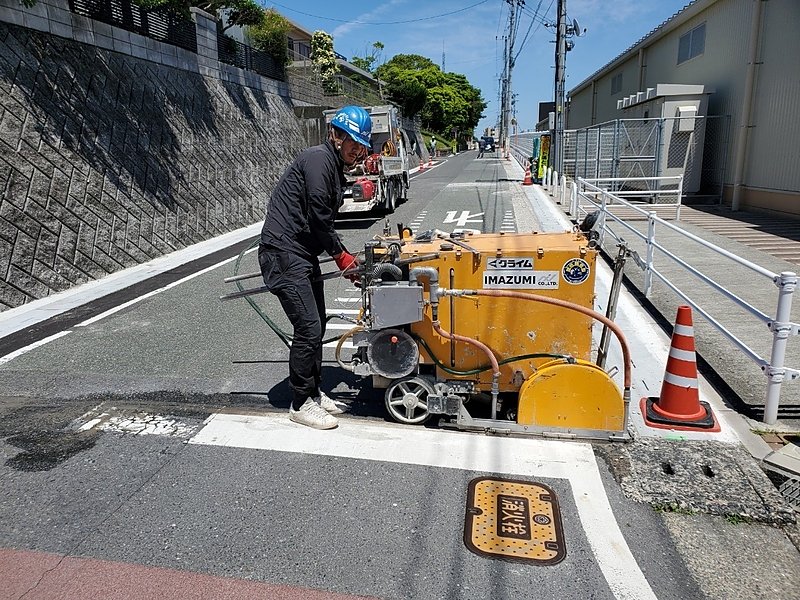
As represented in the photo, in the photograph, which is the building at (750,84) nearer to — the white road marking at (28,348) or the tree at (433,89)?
the white road marking at (28,348)

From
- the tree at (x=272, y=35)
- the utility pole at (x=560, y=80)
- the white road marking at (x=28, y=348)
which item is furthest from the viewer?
the tree at (x=272, y=35)

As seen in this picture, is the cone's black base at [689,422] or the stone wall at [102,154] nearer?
the cone's black base at [689,422]

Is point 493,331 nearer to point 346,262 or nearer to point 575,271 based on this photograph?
point 575,271

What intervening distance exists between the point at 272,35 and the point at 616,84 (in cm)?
1715

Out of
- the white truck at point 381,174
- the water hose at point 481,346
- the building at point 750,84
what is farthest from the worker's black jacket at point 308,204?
the building at point 750,84

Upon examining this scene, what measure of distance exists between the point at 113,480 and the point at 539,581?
245 cm

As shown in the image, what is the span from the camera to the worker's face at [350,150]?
3809 mm

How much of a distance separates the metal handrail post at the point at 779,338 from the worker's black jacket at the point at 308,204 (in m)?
2.87

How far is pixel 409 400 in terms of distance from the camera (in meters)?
3.97

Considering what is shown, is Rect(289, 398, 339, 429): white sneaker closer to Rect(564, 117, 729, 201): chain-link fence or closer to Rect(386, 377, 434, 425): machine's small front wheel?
Rect(386, 377, 434, 425): machine's small front wheel

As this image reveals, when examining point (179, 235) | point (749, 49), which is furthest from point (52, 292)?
point (749, 49)

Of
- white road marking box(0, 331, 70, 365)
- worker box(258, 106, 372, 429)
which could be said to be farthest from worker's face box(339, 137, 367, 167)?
white road marking box(0, 331, 70, 365)

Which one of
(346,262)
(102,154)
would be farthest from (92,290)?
(346,262)

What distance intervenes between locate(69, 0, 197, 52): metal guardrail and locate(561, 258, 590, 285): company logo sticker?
1240 cm
